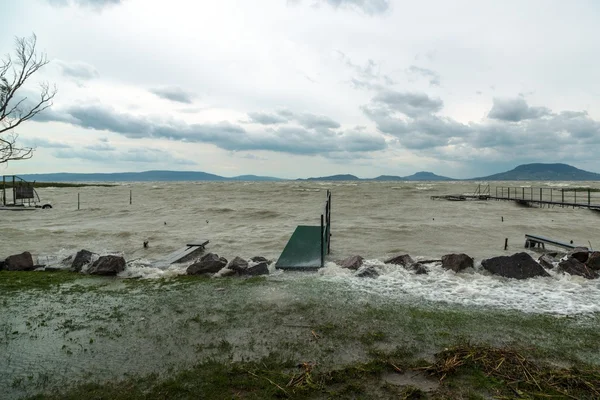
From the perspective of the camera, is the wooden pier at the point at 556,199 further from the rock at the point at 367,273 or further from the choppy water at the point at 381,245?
the rock at the point at 367,273

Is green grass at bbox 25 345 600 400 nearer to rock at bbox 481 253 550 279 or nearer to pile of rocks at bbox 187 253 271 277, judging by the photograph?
pile of rocks at bbox 187 253 271 277

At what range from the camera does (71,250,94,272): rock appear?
975cm

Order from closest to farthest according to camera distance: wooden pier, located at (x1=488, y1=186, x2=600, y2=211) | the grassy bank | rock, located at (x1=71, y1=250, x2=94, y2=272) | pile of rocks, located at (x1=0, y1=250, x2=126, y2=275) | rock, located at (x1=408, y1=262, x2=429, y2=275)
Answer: the grassy bank, pile of rocks, located at (x1=0, y1=250, x2=126, y2=275), rock, located at (x1=408, y1=262, x2=429, y2=275), rock, located at (x1=71, y1=250, x2=94, y2=272), wooden pier, located at (x1=488, y1=186, x2=600, y2=211)

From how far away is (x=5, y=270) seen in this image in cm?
940

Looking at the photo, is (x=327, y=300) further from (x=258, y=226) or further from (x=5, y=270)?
(x=258, y=226)

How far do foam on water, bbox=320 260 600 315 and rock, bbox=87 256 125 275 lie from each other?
16.6 ft

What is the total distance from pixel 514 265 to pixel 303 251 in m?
5.38

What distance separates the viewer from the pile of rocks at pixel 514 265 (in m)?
9.02

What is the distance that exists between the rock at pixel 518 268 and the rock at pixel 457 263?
0.66 meters

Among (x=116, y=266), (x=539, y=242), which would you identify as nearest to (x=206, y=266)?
(x=116, y=266)

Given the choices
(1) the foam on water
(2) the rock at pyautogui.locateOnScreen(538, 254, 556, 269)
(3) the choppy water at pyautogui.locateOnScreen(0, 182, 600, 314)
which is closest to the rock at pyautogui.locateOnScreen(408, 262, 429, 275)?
(1) the foam on water

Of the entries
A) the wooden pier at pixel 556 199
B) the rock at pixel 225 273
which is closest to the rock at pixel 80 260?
the rock at pixel 225 273

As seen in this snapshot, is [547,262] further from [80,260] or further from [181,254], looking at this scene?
[80,260]

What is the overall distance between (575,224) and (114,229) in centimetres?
2663
